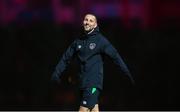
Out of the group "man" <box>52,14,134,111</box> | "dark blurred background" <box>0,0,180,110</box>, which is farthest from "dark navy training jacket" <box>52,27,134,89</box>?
"dark blurred background" <box>0,0,180,110</box>

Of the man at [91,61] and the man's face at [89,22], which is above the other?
the man's face at [89,22]

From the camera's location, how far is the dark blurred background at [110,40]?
1174 cm

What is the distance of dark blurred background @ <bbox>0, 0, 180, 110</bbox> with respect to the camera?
11.7 m

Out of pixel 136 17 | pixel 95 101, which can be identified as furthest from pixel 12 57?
pixel 95 101

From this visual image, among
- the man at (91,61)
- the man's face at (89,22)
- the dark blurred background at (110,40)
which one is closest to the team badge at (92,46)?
the man at (91,61)

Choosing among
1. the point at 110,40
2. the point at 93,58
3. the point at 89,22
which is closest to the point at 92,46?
the point at 93,58

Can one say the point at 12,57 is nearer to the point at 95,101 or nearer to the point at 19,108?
the point at 19,108

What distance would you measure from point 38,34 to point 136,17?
1755 mm

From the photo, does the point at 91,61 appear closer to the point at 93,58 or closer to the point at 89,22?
the point at 93,58

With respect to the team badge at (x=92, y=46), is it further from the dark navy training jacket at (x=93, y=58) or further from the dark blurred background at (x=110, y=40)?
the dark blurred background at (x=110, y=40)

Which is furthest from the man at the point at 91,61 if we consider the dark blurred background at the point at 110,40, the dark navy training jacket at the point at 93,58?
the dark blurred background at the point at 110,40

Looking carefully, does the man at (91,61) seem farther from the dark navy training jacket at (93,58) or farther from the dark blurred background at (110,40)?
the dark blurred background at (110,40)

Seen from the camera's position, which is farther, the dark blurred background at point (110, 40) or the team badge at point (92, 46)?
the dark blurred background at point (110, 40)

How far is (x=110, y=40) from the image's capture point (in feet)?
38.5
